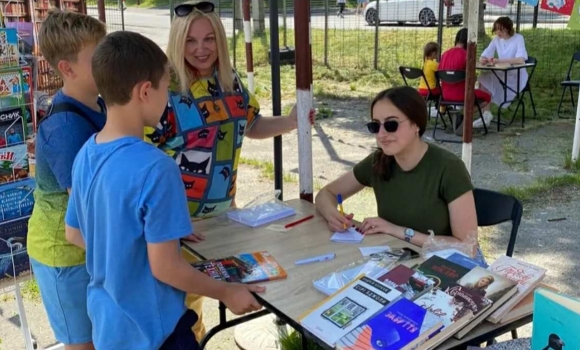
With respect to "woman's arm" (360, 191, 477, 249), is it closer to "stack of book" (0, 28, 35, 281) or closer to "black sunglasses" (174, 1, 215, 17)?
"black sunglasses" (174, 1, 215, 17)

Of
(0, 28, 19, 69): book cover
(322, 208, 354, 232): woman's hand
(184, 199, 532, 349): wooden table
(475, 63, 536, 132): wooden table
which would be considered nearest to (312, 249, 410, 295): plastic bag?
(184, 199, 532, 349): wooden table

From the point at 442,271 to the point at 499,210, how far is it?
0.98 metres

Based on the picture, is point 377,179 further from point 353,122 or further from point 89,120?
point 353,122

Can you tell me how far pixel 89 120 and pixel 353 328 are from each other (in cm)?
104

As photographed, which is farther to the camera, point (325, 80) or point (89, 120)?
point (325, 80)

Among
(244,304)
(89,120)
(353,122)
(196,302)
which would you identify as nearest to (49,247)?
(89,120)

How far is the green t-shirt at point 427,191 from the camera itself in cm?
238

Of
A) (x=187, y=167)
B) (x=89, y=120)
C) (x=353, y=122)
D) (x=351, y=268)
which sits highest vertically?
(x=89, y=120)

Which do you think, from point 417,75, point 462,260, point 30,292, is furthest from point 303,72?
point 417,75

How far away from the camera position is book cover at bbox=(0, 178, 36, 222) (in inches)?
101

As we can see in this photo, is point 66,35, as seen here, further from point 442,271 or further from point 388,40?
point 388,40

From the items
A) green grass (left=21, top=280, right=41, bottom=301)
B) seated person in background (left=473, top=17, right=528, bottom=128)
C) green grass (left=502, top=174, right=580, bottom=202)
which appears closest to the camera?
green grass (left=21, top=280, right=41, bottom=301)

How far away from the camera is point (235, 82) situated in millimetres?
2736

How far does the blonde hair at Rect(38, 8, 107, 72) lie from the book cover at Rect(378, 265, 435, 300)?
114 cm
